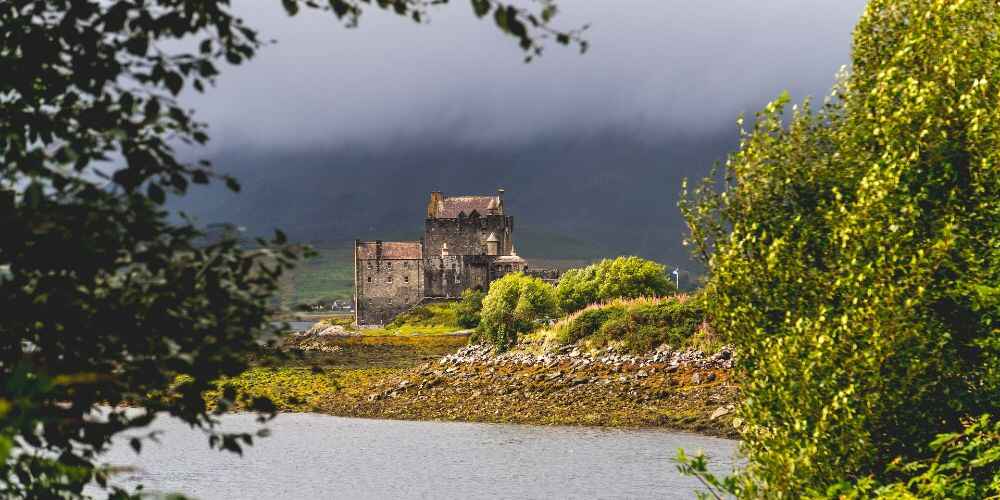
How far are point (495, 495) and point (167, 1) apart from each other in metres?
32.9

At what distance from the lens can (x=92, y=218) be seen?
721cm

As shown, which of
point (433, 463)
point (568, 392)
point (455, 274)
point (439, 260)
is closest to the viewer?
point (433, 463)

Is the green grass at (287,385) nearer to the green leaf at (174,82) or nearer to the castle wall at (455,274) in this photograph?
the green leaf at (174,82)

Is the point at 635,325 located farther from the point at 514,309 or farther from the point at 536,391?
the point at 514,309

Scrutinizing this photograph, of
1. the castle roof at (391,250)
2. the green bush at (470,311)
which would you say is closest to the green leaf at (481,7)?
the green bush at (470,311)

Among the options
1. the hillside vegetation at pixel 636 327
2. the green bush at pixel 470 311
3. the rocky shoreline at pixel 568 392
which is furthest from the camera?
the green bush at pixel 470 311

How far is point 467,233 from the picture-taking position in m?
158

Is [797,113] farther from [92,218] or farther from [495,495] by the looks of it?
[495,495]

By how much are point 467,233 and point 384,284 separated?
14538 mm

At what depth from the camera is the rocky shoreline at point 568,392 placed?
5381cm

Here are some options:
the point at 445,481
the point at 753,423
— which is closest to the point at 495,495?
the point at 445,481

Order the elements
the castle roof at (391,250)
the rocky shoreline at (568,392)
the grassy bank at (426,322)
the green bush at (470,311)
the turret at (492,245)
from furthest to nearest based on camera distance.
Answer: the castle roof at (391,250) → the turret at (492,245) → the grassy bank at (426,322) → the green bush at (470,311) → the rocky shoreline at (568,392)

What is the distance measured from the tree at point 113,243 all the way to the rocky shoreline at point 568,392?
42334 mm

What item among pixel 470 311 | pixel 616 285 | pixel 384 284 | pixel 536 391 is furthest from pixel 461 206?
pixel 536 391
